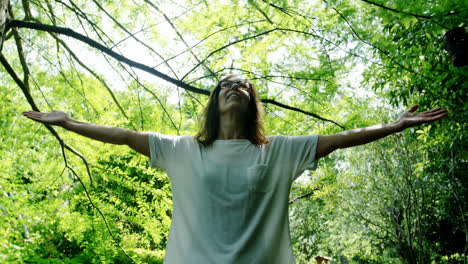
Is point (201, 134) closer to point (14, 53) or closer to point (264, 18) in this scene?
point (264, 18)

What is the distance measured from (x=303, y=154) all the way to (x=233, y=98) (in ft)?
1.09

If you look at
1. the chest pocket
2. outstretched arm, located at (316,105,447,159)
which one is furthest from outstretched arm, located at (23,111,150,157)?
outstretched arm, located at (316,105,447,159)

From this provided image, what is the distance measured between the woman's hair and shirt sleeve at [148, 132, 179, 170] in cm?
11

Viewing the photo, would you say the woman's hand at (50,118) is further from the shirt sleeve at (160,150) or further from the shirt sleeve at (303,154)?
the shirt sleeve at (303,154)

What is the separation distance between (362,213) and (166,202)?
22.9 ft

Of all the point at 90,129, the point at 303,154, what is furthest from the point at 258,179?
the point at 90,129

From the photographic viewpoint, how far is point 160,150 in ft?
3.80

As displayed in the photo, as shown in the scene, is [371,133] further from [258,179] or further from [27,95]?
[27,95]

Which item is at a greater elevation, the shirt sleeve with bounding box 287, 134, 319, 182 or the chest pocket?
the shirt sleeve with bounding box 287, 134, 319, 182

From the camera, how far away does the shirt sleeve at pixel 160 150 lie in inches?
45.2

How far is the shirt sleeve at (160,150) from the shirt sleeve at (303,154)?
409 millimetres

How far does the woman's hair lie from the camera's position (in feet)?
4.06

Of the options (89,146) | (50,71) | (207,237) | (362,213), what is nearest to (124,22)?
(50,71)

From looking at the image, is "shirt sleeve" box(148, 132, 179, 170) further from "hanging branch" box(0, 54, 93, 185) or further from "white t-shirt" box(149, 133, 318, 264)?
"hanging branch" box(0, 54, 93, 185)
